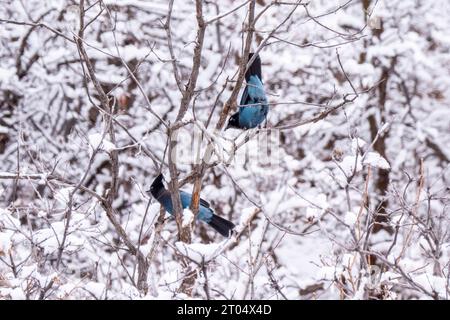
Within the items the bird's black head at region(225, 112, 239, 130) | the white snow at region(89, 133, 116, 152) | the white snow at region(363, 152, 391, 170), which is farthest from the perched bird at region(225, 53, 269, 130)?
the white snow at region(89, 133, 116, 152)

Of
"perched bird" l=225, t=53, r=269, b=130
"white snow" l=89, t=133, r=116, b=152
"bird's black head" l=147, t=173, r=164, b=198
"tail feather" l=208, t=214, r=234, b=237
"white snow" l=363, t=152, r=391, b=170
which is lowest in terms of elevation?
"white snow" l=363, t=152, r=391, b=170

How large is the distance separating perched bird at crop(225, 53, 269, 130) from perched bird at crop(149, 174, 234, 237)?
1.99 ft

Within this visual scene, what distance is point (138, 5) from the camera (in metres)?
7.97

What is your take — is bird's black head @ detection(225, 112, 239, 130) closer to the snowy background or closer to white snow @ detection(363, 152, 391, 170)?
white snow @ detection(363, 152, 391, 170)

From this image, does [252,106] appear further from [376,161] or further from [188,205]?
[376,161]

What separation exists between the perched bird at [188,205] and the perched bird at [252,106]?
0.61 meters

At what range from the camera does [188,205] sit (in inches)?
163

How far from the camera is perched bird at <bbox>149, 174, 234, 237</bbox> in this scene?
3701 millimetres

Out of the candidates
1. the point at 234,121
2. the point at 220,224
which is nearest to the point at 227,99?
the point at 234,121
